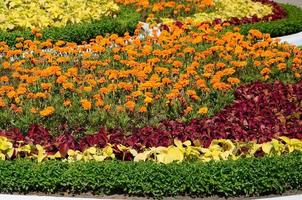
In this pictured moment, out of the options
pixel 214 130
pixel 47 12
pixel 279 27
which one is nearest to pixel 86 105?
pixel 214 130

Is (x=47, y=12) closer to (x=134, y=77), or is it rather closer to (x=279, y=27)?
(x=134, y=77)

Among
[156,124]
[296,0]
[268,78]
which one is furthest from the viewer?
[296,0]

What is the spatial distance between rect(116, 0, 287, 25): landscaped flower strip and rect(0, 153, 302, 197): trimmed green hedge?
7272 millimetres

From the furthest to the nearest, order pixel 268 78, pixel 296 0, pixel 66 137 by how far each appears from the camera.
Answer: pixel 296 0
pixel 268 78
pixel 66 137

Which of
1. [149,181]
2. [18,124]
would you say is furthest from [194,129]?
[18,124]

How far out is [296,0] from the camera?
21250mm

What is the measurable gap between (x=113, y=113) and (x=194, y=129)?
1.09 m

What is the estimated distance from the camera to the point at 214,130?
878 centimetres

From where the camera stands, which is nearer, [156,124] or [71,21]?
[156,124]

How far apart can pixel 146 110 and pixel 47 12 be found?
5.68 meters

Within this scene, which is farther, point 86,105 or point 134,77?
point 134,77

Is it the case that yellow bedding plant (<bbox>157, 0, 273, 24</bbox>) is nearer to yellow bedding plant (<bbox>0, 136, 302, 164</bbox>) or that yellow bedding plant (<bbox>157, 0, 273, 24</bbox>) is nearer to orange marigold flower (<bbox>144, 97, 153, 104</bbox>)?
orange marigold flower (<bbox>144, 97, 153, 104</bbox>)

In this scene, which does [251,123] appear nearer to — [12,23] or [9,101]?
[9,101]

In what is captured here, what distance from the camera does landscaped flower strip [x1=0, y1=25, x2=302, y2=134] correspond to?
9273 mm
